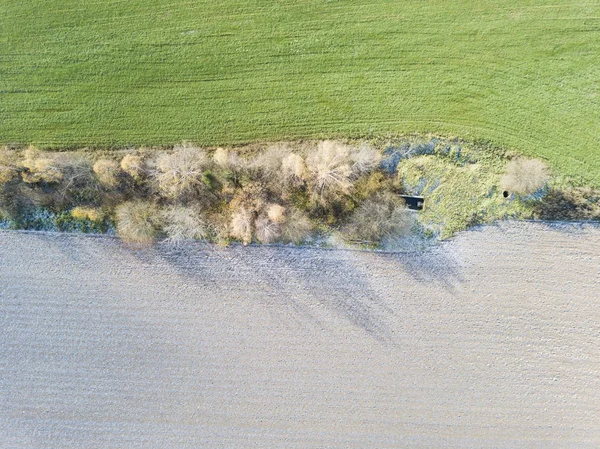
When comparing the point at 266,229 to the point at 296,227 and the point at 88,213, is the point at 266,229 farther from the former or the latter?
the point at 88,213

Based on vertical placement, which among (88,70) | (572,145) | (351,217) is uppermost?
(88,70)

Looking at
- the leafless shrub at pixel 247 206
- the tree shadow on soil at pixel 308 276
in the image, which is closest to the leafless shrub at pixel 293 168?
the leafless shrub at pixel 247 206

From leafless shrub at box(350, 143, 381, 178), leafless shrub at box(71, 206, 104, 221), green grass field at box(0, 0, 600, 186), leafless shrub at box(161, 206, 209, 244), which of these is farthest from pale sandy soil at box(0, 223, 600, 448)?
green grass field at box(0, 0, 600, 186)

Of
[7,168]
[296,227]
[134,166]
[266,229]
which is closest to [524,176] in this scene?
[296,227]

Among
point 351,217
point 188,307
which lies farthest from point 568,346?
point 188,307

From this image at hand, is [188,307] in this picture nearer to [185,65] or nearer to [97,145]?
[97,145]

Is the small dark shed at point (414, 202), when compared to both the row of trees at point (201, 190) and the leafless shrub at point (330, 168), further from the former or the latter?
the leafless shrub at point (330, 168)
